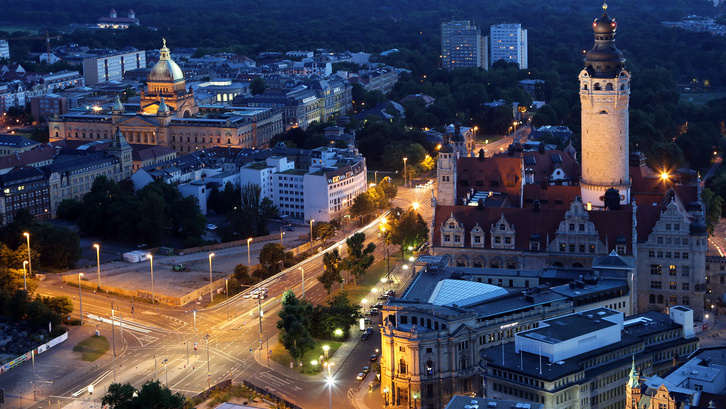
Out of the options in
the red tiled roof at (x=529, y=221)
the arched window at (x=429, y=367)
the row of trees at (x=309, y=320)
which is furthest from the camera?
the red tiled roof at (x=529, y=221)

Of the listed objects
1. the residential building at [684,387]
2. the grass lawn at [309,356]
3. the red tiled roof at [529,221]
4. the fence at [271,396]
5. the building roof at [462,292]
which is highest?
the red tiled roof at [529,221]

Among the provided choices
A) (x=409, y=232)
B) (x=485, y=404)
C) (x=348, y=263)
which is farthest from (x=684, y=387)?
(x=409, y=232)

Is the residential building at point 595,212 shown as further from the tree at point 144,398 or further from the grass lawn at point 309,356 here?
the tree at point 144,398

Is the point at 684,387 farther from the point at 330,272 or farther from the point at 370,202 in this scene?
the point at 370,202

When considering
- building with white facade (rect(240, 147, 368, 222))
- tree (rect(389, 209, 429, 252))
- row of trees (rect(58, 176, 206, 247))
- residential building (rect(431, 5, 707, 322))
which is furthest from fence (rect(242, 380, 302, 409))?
building with white facade (rect(240, 147, 368, 222))

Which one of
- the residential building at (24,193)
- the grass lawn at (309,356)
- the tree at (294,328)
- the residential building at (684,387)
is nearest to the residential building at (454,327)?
the residential building at (684,387)

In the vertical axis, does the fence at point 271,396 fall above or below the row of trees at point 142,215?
below
